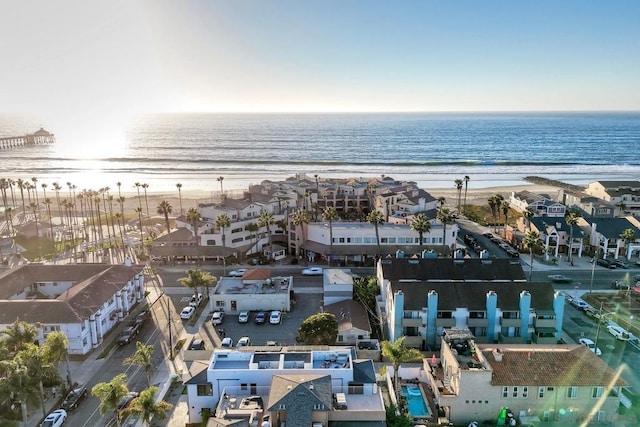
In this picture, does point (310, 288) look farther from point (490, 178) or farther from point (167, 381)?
point (490, 178)

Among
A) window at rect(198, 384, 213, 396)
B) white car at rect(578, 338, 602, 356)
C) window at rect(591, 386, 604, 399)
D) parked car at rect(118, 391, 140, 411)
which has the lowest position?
white car at rect(578, 338, 602, 356)

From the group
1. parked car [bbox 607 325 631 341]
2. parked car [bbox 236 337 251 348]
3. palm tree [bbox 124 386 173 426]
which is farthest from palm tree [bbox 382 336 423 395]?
parked car [bbox 607 325 631 341]

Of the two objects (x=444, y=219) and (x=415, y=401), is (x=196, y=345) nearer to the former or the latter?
(x=415, y=401)

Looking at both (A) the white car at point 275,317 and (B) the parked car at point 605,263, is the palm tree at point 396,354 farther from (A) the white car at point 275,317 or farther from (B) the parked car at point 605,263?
(B) the parked car at point 605,263

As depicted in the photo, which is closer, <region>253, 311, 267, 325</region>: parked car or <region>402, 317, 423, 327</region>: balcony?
<region>402, 317, 423, 327</region>: balcony

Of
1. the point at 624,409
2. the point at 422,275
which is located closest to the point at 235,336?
the point at 422,275

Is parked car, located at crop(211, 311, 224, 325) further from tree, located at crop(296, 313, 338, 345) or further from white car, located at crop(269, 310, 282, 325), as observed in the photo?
tree, located at crop(296, 313, 338, 345)

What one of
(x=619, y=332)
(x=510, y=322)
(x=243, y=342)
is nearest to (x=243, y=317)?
(x=243, y=342)

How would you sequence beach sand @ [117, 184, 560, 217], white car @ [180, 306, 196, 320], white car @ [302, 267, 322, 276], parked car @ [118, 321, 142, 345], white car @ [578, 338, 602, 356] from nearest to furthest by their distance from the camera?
1. white car @ [578, 338, 602, 356]
2. parked car @ [118, 321, 142, 345]
3. white car @ [180, 306, 196, 320]
4. white car @ [302, 267, 322, 276]
5. beach sand @ [117, 184, 560, 217]
